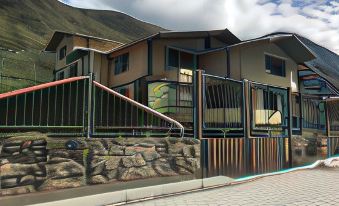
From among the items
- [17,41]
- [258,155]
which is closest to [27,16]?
[17,41]

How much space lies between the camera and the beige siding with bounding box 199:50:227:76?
19070mm

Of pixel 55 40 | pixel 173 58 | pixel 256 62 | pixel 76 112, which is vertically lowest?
pixel 76 112

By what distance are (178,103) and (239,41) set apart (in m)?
6.64

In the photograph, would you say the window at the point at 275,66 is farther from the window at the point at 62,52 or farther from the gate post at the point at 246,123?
the window at the point at 62,52

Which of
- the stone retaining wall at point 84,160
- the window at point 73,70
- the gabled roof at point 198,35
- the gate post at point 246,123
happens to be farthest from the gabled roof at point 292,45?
the window at point 73,70

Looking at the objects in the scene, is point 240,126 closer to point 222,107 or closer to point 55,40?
point 222,107

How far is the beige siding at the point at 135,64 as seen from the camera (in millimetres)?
18219

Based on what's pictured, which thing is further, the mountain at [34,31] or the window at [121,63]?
the mountain at [34,31]

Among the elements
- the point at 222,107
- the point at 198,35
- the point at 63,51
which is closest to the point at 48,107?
the point at 222,107

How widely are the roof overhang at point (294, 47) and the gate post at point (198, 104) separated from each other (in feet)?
31.1

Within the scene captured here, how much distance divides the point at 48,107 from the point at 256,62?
557 inches

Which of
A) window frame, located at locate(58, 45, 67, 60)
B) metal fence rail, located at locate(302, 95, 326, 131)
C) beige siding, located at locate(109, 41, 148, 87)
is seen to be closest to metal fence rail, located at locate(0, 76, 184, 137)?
metal fence rail, located at locate(302, 95, 326, 131)

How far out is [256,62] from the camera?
63.9 ft

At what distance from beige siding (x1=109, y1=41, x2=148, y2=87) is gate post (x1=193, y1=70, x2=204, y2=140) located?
26.1 ft
